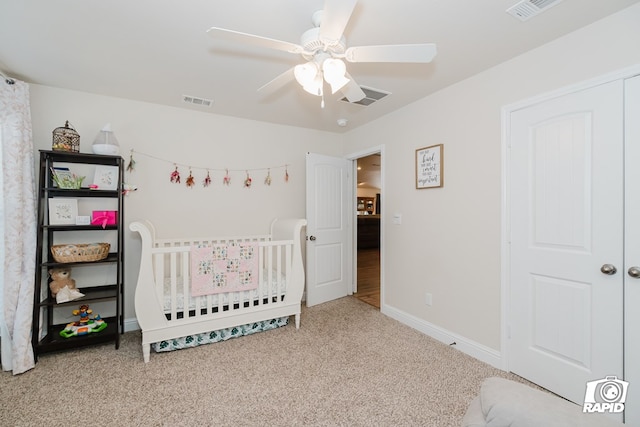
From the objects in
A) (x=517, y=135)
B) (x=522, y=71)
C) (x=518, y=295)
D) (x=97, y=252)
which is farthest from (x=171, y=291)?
(x=522, y=71)

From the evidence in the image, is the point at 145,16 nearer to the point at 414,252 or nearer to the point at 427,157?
the point at 427,157

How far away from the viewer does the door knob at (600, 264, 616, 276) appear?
1.59 metres

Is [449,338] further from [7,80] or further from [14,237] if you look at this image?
[7,80]

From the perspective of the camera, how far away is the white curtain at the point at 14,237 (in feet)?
6.66

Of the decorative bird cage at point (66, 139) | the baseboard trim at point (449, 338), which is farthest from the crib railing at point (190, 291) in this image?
the baseboard trim at point (449, 338)

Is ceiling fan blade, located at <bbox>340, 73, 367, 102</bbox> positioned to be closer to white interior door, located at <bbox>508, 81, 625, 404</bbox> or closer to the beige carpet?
white interior door, located at <bbox>508, 81, 625, 404</bbox>

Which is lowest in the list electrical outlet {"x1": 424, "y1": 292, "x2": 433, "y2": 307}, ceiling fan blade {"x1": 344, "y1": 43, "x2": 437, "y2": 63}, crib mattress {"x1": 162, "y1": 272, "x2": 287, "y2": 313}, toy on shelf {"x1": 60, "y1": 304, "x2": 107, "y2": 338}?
toy on shelf {"x1": 60, "y1": 304, "x2": 107, "y2": 338}

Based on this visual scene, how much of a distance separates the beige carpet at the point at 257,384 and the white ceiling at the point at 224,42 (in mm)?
2306

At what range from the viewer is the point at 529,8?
153 cm

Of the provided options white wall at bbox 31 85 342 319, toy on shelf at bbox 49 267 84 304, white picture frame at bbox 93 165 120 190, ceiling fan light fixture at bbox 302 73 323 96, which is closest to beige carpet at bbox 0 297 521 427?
toy on shelf at bbox 49 267 84 304

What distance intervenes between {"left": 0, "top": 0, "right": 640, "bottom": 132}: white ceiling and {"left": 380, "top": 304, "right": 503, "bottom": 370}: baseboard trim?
7.26 ft

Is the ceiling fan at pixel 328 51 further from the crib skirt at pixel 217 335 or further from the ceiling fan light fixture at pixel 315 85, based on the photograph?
the crib skirt at pixel 217 335

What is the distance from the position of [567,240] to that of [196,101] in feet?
10.9

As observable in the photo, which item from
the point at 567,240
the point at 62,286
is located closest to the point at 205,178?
the point at 62,286
